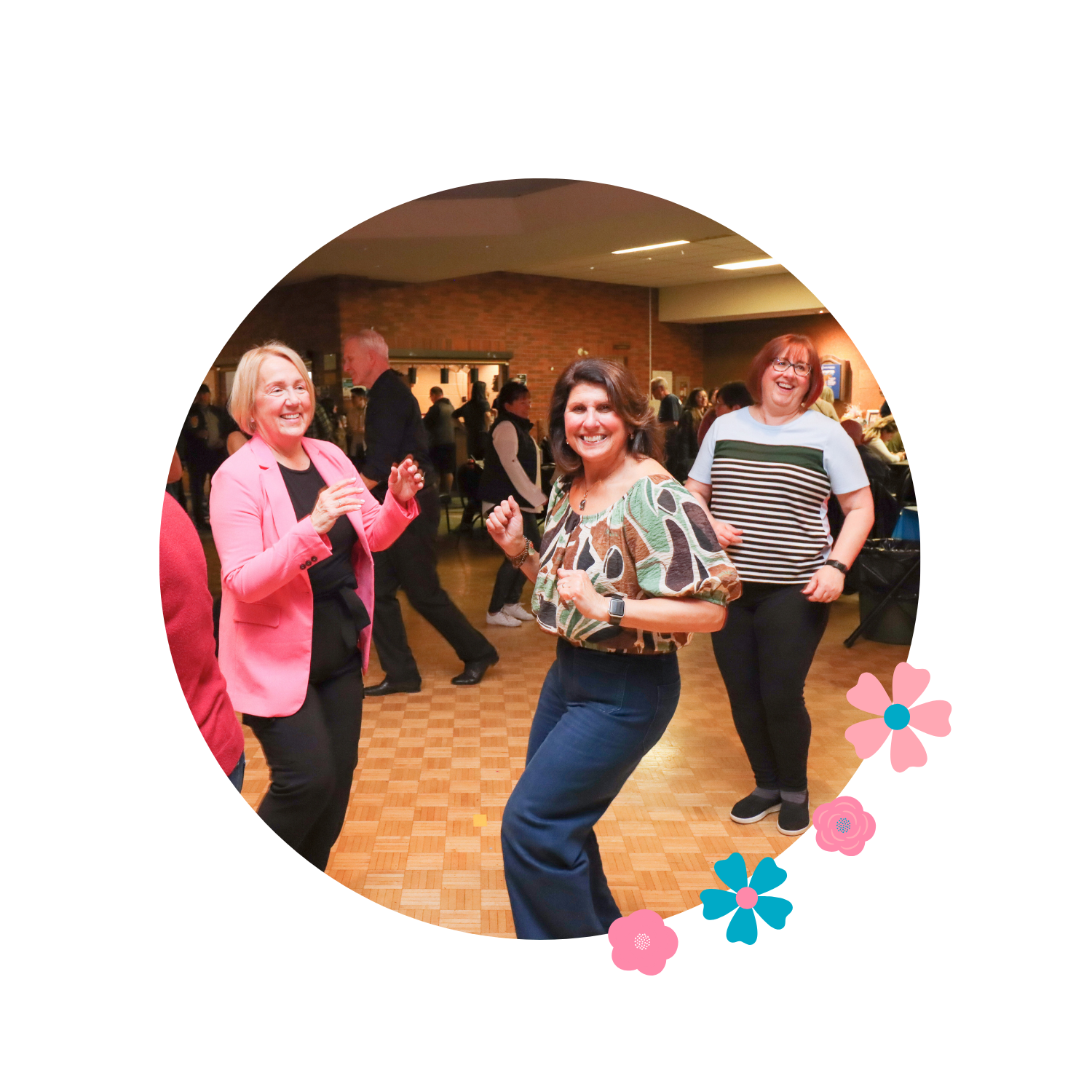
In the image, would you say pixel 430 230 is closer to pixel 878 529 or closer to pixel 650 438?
pixel 650 438

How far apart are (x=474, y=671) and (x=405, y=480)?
1.53 ft

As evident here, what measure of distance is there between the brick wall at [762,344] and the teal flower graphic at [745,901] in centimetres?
102

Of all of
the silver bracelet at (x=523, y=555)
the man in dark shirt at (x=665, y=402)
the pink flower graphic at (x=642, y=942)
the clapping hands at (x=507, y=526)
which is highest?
the man in dark shirt at (x=665, y=402)

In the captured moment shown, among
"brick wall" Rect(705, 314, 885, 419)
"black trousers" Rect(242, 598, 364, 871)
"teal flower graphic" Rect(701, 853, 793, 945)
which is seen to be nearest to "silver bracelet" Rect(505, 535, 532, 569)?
"black trousers" Rect(242, 598, 364, 871)

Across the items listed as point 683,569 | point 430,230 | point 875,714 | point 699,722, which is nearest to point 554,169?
point 430,230

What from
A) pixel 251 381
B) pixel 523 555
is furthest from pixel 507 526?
pixel 251 381

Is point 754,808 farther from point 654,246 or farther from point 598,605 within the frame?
point 654,246

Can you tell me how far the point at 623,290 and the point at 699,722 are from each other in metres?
0.94

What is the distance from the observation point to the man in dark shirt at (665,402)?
6.25 feet

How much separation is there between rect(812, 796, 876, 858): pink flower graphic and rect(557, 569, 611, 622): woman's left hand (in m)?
0.73

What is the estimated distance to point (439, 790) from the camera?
2139mm

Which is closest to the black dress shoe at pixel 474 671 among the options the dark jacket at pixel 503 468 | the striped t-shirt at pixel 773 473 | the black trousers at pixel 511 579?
the black trousers at pixel 511 579

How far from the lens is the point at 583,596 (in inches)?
68.9

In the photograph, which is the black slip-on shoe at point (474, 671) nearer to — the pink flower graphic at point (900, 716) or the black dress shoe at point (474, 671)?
the black dress shoe at point (474, 671)
